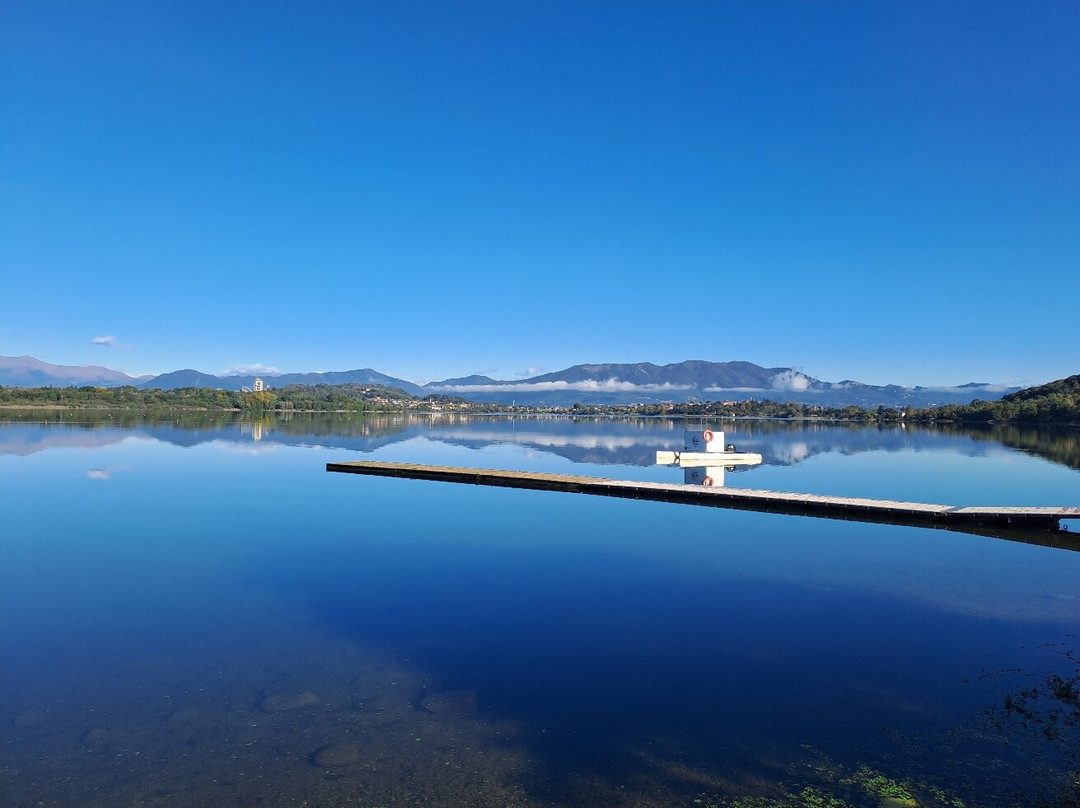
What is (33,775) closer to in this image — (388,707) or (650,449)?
(388,707)

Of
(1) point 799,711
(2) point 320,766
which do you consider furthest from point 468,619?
(1) point 799,711

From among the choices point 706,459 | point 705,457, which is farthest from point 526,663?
point 705,457

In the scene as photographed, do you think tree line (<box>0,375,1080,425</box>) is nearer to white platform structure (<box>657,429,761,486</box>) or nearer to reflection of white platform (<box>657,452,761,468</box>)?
reflection of white platform (<box>657,452,761,468</box>)

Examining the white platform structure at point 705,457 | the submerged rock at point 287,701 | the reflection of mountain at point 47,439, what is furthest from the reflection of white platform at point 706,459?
the reflection of mountain at point 47,439

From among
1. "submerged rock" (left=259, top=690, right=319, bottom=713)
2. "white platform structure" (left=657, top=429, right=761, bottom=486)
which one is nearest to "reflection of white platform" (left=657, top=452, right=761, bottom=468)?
"white platform structure" (left=657, top=429, right=761, bottom=486)

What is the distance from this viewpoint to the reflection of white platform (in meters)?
41.1

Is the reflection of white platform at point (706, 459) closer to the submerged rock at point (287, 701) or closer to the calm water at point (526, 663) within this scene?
the calm water at point (526, 663)

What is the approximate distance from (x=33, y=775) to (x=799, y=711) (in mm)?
7671

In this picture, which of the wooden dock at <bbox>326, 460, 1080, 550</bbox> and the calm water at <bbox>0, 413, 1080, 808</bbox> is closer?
the calm water at <bbox>0, 413, 1080, 808</bbox>

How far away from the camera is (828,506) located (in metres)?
21.1

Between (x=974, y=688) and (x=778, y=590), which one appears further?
(x=778, y=590)

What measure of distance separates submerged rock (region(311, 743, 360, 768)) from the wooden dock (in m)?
18.1

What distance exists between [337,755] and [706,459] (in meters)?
37.3

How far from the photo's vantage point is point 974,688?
26.7 ft
